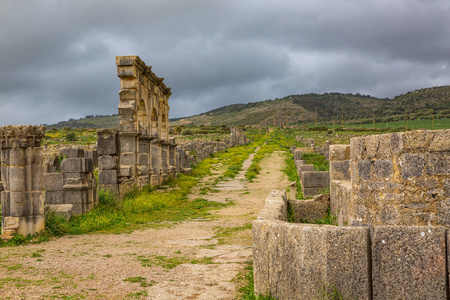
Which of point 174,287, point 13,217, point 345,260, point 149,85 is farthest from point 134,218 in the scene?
point 149,85

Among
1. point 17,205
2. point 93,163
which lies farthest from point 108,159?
point 17,205

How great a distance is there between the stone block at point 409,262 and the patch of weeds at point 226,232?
15.4ft

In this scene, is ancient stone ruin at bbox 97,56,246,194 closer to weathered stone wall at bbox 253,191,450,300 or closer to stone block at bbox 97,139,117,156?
stone block at bbox 97,139,117,156

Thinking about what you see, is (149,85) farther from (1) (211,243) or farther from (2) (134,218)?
(1) (211,243)

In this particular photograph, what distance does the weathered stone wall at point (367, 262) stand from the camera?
133 inches

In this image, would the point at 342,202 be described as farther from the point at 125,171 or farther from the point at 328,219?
the point at 125,171

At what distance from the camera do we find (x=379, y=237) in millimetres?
3494

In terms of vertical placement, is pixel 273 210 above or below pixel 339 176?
below

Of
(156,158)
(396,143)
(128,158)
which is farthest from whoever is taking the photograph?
(156,158)

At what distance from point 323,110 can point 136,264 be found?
156290 millimetres

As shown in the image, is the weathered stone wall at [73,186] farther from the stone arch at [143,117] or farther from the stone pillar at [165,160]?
the stone pillar at [165,160]

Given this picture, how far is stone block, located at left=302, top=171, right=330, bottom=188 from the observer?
12.7m

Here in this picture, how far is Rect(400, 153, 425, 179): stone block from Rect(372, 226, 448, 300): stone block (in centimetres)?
108

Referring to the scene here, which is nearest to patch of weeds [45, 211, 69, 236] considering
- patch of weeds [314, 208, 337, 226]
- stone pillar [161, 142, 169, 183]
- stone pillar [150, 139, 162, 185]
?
patch of weeds [314, 208, 337, 226]
